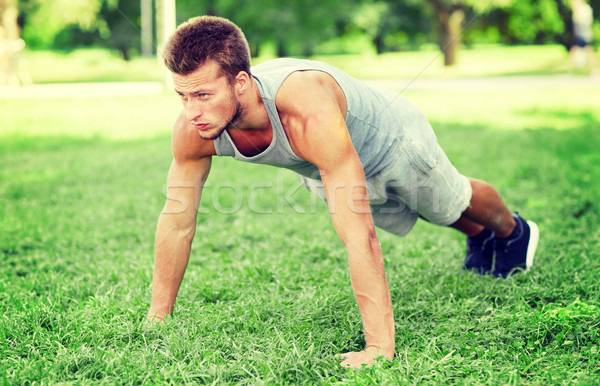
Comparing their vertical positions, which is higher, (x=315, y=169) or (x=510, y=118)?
(x=315, y=169)

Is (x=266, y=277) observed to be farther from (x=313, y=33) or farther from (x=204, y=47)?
(x=313, y=33)

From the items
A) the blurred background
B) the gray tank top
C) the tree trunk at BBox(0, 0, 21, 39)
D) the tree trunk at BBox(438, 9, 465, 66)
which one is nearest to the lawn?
the gray tank top

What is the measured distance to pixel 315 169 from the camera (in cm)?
296

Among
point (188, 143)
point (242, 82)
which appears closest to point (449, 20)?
point (188, 143)

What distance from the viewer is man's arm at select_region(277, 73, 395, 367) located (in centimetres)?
245

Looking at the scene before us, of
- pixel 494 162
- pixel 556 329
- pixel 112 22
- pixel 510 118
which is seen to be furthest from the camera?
pixel 112 22

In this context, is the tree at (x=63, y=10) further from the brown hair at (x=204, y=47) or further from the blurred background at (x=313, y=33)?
the brown hair at (x=204, y=47)

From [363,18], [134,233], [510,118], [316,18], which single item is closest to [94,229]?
[134,233]

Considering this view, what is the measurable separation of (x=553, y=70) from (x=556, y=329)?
21229 millimetres

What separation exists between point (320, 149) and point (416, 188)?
813 millimetres

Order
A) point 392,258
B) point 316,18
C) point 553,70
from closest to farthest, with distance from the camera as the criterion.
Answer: point 392,258, point 553,70, point 316,18

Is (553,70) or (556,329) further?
(553,70)

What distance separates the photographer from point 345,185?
2.47m

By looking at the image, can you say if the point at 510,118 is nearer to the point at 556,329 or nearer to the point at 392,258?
the point at 392,258
